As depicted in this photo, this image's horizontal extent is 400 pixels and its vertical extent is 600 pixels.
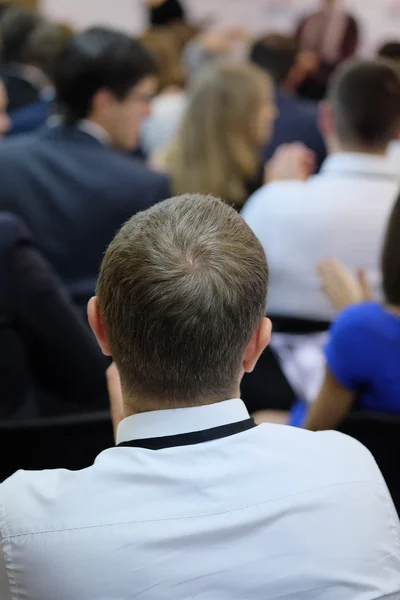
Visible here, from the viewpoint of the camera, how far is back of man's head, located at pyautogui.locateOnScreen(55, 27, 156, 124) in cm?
233

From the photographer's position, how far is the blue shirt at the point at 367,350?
146 cm

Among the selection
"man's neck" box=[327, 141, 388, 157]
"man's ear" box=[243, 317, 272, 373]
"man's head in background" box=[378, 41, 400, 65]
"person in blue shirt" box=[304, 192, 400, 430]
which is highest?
"man's head in background" box=[378, 41, 400, 65]

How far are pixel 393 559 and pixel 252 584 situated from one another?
0.18m

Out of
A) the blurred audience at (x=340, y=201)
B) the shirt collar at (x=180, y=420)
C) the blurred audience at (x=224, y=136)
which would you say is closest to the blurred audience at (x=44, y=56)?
the blurred audience at (x=224, y=136)

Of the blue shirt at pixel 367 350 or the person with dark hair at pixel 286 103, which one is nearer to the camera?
the blue shirt at pixel 367 350

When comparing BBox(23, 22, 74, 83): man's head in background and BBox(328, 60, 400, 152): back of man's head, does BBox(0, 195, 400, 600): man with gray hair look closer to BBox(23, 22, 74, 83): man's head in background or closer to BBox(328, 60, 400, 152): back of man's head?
BBox(328, 60, 400, 152): back of man's head

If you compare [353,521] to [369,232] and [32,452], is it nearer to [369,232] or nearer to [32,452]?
[32,452]

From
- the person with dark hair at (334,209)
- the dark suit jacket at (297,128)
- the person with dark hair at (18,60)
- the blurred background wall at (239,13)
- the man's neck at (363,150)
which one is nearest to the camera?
the person with dark hair at (334,209)

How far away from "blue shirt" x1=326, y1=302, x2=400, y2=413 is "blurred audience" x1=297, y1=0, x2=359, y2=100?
3.42 m

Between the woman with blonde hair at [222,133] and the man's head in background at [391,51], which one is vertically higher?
the man's head in background at [391,51]

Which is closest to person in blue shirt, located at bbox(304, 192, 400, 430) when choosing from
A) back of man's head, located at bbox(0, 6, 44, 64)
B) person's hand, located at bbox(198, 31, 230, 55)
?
person's hand, located at bbox(198, 31, 230, 55)

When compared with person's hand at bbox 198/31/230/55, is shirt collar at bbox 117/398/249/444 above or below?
below

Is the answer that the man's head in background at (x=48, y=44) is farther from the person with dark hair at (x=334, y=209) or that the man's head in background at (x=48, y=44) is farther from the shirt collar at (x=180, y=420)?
the shirt collar at (x=180, y=420)

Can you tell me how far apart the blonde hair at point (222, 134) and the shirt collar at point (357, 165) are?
67cm
